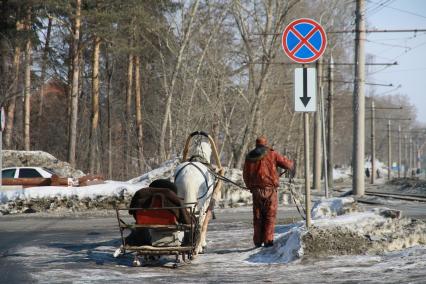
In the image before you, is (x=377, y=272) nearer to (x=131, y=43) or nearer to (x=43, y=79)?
(x=131, y=43)

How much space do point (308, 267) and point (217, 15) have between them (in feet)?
111

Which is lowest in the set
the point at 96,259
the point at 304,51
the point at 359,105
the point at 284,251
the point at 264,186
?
the point at 96,259

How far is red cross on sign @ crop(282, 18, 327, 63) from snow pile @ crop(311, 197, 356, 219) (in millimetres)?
3426

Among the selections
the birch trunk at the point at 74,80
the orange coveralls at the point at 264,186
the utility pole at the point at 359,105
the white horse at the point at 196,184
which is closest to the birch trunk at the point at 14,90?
the birch trunk at the point at 74,80

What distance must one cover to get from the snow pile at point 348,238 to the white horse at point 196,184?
3.92 ft

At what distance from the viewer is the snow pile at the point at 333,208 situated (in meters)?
14.3

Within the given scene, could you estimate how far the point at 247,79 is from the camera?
4731 cm

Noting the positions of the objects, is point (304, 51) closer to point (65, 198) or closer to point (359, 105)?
point (65, 198)

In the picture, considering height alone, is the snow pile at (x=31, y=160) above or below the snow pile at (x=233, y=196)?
above

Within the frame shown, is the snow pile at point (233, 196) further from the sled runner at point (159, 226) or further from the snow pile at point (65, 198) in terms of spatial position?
the sled runner at point (159, 226)

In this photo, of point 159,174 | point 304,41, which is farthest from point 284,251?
point 159,174

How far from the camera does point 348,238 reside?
1150 cm

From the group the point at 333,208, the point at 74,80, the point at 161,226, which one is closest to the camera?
the point at 161,226

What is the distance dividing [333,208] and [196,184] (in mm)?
3513
